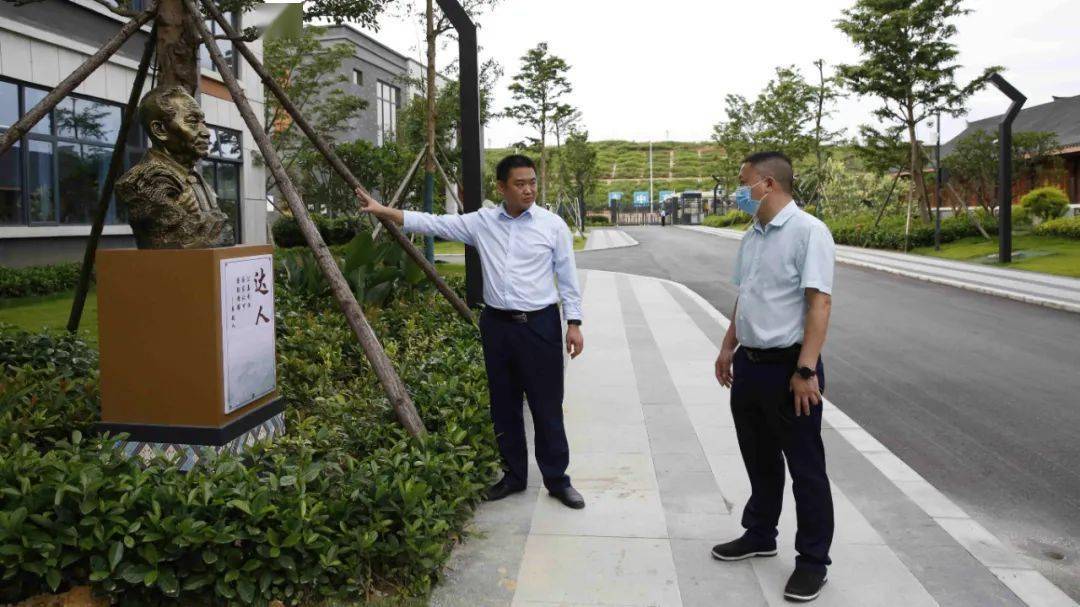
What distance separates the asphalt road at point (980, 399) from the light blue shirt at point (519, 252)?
99.8 inches

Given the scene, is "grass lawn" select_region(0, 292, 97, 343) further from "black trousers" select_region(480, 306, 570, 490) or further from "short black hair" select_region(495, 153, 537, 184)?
"short black hair" select_region(495, 153, 537, 184)

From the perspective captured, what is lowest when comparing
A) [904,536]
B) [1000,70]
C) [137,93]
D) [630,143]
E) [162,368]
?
[904,536]

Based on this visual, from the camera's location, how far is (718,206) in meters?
71.9

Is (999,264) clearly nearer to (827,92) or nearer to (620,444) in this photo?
(620,444)

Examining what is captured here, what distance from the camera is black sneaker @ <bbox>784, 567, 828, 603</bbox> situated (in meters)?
3.40

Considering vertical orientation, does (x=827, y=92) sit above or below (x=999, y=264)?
above

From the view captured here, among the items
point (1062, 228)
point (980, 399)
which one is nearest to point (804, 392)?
point (980, 399)

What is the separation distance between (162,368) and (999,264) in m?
20.6

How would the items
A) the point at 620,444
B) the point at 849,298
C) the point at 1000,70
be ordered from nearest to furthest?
the point at 620,444, the point at 849,298, the point at 1000,70

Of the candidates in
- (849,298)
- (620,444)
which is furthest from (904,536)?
(849,298)

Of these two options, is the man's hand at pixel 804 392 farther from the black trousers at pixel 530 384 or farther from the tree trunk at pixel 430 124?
the tree trunk at pixel 430 124

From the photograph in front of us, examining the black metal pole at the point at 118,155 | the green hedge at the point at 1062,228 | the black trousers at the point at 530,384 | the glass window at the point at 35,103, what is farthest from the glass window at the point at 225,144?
the green hedge at the point at 1062,228

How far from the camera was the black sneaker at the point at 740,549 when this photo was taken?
3781 mm

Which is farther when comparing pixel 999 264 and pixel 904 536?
pixel 999 264
